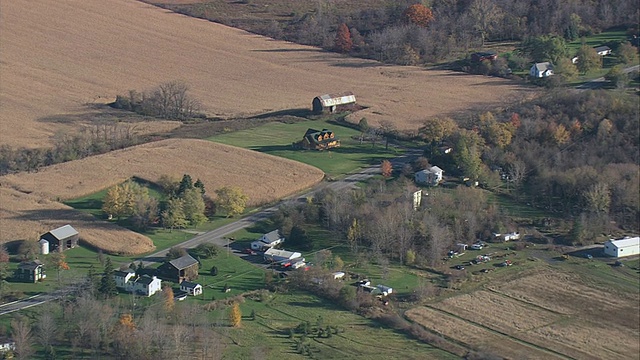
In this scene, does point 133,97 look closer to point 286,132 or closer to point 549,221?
point 286,132

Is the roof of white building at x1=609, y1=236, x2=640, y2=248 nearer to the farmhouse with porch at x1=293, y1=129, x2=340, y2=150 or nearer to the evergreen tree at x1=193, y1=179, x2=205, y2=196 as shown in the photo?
the farmhouse with porch at x1=293, y1=129, x2=340, y2=150

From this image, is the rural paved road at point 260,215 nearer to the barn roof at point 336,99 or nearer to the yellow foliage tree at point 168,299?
the yellow foliage tree at point 168,299

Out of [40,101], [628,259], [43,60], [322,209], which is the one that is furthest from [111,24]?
[628,259]

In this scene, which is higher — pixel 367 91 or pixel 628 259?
pixel 367 91

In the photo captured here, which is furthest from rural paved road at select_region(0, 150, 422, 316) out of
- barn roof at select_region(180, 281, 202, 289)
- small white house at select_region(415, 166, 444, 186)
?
barn roof at select_region(180, 281, 202, 289)

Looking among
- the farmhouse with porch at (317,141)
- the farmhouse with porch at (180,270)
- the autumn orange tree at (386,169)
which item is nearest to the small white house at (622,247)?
the autumn orange tree at (386,169)

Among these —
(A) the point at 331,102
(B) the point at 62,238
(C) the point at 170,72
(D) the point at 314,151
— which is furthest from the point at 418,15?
(B) the point at 62,238

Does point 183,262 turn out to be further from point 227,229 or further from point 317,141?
point 317,141

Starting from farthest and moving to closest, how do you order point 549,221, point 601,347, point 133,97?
1. point 133,97
2. point 549,221
3. point 601,347
